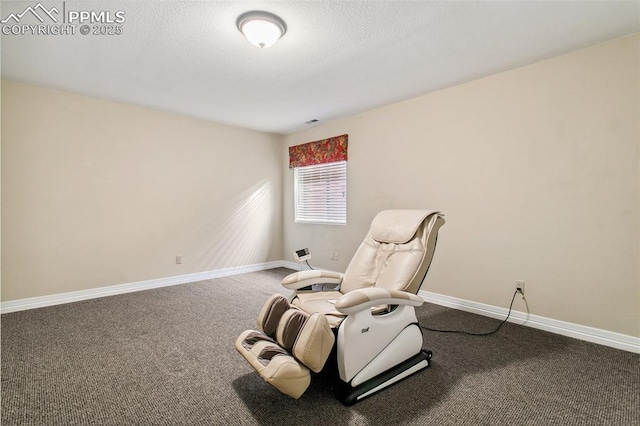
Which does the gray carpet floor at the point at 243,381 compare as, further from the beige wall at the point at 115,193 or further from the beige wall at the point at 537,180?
the beige wall at the point at 115,193

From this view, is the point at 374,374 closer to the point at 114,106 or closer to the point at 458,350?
the point at 458,350

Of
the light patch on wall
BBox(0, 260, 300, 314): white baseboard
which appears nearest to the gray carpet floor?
BBox(0, 260, 300, 314): white baseboard

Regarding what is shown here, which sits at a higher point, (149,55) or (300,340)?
(149,55)

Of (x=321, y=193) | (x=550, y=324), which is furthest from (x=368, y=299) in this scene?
(x=321, y=193)

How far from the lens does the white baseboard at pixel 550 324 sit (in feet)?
7.41

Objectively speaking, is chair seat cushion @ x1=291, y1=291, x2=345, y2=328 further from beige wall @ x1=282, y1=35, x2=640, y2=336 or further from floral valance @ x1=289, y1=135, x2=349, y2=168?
floral valance @ x1=289, y1=135, x2=349, y2=168

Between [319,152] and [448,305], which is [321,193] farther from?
[448,305]

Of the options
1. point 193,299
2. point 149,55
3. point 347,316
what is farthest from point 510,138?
point 193,299

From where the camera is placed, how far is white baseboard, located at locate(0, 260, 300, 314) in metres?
3.09

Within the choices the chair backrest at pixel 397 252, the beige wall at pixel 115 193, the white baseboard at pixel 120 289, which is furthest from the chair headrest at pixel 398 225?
the beige wall at pixel 115 193

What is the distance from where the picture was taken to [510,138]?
2.81 metres

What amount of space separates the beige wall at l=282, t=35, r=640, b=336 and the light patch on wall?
220cm

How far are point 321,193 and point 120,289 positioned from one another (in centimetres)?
291

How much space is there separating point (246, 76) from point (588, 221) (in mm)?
3167
